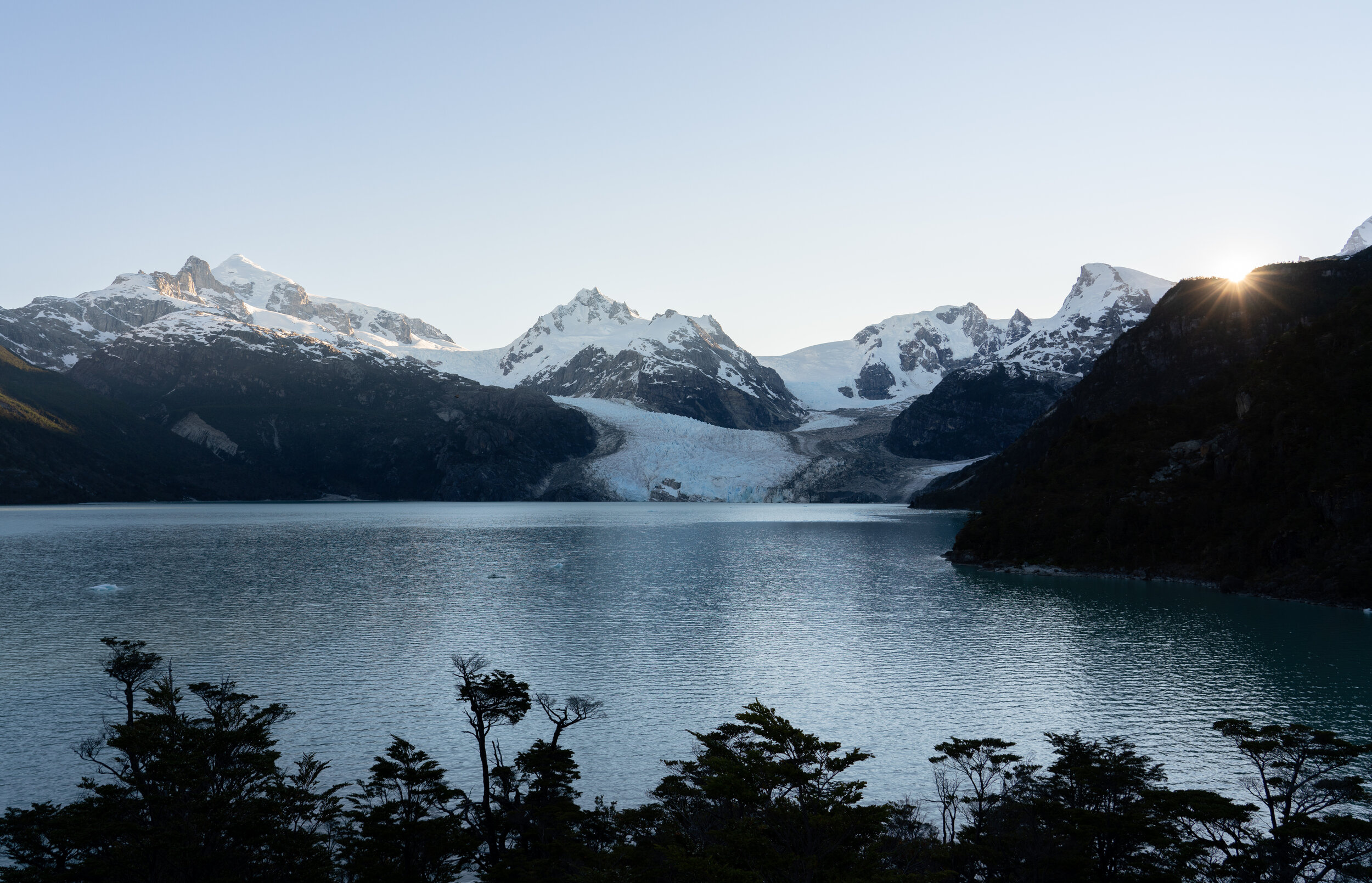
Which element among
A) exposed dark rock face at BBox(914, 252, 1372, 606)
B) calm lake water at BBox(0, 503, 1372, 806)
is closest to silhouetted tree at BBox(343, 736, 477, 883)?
calm lake water at BBox(0, 503, 1372, 806)

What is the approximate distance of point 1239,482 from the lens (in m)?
78.1

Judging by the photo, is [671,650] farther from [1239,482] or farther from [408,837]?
[1239,482]

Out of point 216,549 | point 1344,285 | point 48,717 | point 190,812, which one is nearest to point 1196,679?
point 190,812

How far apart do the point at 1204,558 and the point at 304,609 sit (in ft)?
245

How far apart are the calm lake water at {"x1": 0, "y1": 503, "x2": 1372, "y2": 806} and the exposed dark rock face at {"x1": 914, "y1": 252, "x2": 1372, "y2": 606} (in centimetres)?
501

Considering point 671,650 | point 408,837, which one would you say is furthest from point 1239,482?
point 408,837

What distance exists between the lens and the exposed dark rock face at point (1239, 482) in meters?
67.8

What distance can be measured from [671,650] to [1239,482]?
194 ft

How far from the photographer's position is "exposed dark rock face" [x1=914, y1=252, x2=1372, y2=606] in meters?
67.8

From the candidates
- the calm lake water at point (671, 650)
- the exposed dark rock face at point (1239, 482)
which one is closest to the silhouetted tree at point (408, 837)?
the calm lake water at point (671, 650)

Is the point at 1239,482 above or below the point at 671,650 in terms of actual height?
above

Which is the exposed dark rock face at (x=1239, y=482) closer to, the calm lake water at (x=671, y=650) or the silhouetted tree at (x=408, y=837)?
the calm lake water at (x=671, y=650)

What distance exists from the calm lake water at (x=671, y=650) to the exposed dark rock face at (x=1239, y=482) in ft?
16.4

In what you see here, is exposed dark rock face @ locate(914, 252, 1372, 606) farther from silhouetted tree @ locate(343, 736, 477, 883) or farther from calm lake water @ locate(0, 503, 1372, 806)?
silhouetted tree @ locate(343, 736, 477, 883)
